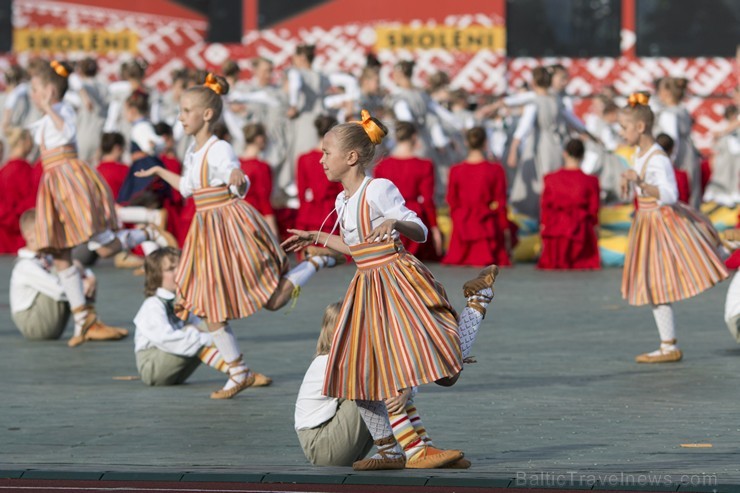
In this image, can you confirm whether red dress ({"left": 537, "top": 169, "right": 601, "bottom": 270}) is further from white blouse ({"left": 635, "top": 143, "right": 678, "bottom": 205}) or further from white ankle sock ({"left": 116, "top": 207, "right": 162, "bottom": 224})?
white blouse ({"left": 635, "top": 143, "right": 678, "bottom": 205})

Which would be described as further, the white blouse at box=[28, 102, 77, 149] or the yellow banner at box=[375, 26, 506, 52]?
the yellow banner at box=[375, 26, 506, 52]

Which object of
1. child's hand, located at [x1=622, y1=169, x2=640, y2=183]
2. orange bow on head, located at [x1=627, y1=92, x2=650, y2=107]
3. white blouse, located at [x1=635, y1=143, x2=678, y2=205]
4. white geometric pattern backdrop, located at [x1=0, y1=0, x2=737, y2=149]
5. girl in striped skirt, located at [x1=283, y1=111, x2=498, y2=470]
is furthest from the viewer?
white geometric pattern backdrop, located at [x1=0, y1=0, x2=737, y2=149]

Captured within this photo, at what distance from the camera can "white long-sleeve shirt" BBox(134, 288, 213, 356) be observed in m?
9.09

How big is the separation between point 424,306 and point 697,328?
5.19 meters

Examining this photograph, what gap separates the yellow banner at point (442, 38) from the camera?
25.2m

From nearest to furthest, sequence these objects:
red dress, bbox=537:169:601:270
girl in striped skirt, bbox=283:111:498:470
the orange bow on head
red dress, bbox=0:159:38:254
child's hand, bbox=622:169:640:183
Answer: girl in striped skirt, bbox=283:111:498:470 < child's hand, bbox=622:169:640:183 < the orange bow on head < red dress, bbox=537:169:601:270 < red dress, bbox=0:159:38:254

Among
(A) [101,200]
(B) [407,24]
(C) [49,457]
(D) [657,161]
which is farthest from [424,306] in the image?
(B) [407,24]

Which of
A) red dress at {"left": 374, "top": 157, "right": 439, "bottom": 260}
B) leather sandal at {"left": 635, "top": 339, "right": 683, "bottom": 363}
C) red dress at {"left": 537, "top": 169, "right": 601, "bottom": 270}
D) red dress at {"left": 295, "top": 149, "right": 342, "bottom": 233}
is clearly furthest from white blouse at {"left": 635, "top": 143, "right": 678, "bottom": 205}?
red dress at {"left": 295, "top": 149, "right": 342, "bottom": 233}

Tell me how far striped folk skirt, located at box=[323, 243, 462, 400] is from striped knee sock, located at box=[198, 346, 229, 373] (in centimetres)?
240

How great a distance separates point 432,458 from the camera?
6.57m

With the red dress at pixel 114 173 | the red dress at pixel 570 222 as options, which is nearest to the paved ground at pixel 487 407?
the red dress at pixel 570 222

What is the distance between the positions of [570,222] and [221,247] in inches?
282

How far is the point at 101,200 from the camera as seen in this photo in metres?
11.2

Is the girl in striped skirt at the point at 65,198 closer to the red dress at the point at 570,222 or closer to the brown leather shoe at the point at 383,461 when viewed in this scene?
the brown leather shoe at the point at 383,461
